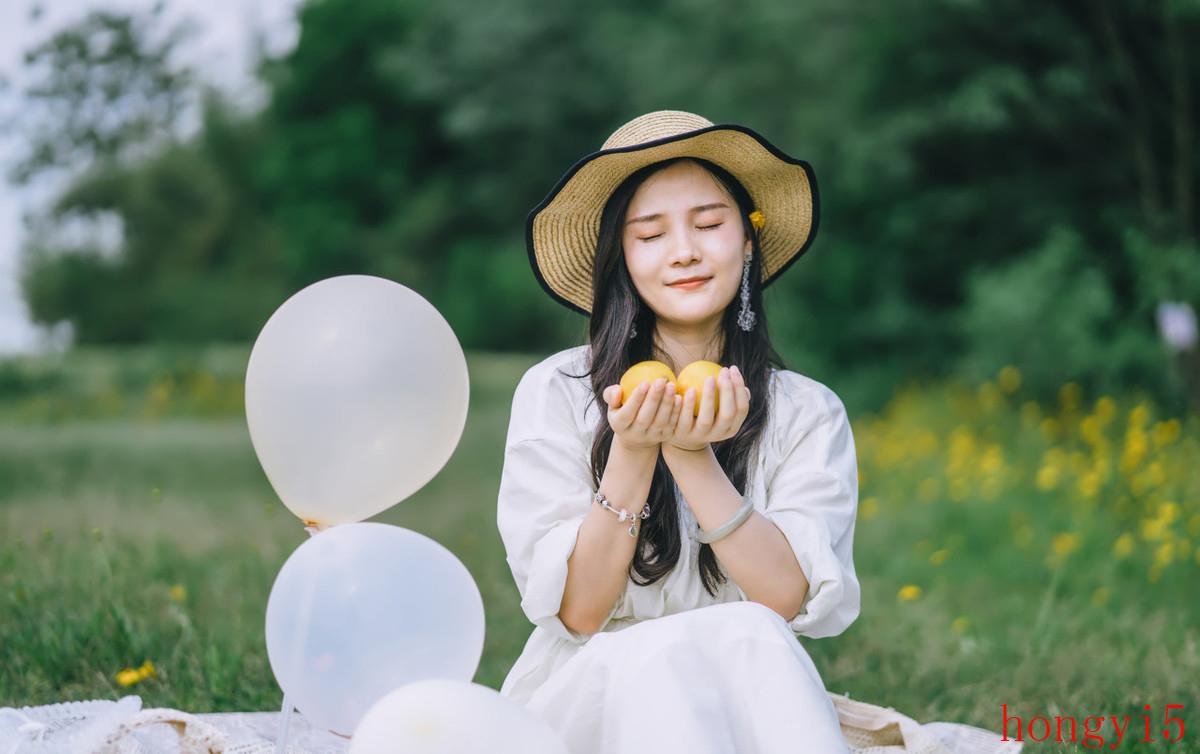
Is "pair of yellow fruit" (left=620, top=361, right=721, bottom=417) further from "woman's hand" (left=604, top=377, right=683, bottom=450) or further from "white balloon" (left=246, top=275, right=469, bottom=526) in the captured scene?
"white balloon" (left=246, top=275, right=469, bottom=526)

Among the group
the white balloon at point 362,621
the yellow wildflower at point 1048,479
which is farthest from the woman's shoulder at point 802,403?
the yellow wildflower at point 1048,479

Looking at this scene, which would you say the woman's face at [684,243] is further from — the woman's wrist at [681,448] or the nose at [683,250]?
the woman's wrist at [681,448]

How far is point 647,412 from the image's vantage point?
2.07 meters

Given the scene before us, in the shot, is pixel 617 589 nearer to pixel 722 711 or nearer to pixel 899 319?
pixel 722 711

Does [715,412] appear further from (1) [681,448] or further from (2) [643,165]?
(2) [643,165]

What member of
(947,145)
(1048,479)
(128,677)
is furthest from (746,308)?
(947,145)

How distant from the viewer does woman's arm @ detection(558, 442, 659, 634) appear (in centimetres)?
221

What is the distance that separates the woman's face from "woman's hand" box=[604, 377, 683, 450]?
380 mm

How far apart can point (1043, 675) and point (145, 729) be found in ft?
8.30

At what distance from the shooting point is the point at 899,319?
9.88m

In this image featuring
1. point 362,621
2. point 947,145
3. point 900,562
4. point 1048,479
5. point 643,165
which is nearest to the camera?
point 362,621

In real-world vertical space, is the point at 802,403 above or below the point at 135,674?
above

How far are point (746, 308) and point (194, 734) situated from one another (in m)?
1.39

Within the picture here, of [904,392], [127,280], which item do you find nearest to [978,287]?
[904,392]
